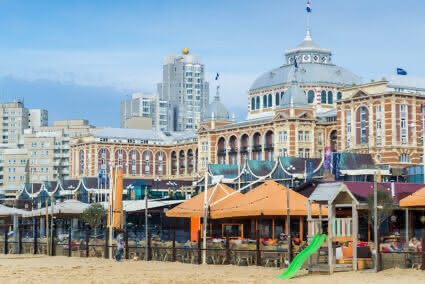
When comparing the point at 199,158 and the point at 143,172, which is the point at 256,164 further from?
the point at 143,172

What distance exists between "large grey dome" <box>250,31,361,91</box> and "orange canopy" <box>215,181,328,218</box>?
9828cm

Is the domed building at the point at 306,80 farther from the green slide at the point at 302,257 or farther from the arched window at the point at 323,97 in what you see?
the green slide at the point at 302,257

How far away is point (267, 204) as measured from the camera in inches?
1988

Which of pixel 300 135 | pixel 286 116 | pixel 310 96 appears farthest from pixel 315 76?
pixel 300 135

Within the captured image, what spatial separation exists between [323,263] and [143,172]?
458 feet

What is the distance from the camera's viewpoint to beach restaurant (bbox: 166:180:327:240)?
1972 inches

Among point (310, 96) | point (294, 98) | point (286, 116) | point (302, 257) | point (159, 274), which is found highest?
point (310, 96)

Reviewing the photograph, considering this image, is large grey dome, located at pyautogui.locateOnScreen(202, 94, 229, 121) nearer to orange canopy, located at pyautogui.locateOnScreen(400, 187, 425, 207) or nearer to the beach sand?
the beach sand

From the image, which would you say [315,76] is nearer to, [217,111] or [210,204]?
[217,111]

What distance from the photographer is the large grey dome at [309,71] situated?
15138 cm

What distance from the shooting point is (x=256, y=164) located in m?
112

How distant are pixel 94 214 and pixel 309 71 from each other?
76.2m

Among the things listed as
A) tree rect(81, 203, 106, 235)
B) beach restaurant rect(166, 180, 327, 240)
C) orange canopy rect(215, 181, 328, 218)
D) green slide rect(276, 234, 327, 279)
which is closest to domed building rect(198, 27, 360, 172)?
tree rect(81, 203, 106, 235)

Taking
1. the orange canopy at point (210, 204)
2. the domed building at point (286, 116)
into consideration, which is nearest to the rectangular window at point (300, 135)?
the domed building at point (286, 116)
